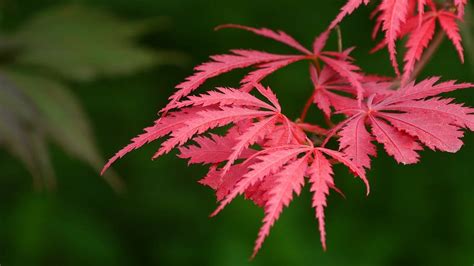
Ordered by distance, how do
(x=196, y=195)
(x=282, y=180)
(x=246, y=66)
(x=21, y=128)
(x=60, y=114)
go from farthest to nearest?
(x=196, y=195), (x=60, y=114), (x=21, y=128), (x=246, y=66), (x=282, y=180)

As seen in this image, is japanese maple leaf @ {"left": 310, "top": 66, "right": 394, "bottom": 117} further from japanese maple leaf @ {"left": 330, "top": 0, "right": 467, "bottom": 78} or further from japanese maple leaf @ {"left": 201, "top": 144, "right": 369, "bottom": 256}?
japanese maple leaf @ {"left": 201, "top": 144, "right": 369, "bottom": 256}

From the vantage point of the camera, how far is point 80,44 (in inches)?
61.2

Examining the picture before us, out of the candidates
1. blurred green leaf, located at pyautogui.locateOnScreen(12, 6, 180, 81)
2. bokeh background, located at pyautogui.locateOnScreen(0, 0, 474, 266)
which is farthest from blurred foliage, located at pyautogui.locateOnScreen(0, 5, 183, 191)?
bokeh background, located at pyautogui.locateOnScreen(0, 0, 474, 266)

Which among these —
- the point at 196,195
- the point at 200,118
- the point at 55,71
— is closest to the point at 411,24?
the point at 200,118

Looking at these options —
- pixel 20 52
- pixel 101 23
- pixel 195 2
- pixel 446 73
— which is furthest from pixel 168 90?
pixel 446 73

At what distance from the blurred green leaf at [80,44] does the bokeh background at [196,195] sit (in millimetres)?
244

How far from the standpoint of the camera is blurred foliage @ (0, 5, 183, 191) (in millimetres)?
1286

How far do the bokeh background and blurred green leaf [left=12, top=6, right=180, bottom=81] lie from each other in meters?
0.24

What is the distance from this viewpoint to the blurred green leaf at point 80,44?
1.50m

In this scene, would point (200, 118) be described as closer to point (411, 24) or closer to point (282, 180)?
point (282, 180)

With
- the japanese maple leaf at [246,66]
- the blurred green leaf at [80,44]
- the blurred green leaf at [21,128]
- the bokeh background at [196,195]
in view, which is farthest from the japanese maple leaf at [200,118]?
the bokeh background at [196,195]

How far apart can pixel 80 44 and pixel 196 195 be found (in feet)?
2.34

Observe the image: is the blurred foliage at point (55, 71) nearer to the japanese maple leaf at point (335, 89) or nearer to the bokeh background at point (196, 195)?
the bokeh background at point (196, 195)

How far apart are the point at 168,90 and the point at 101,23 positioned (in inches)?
22.7
